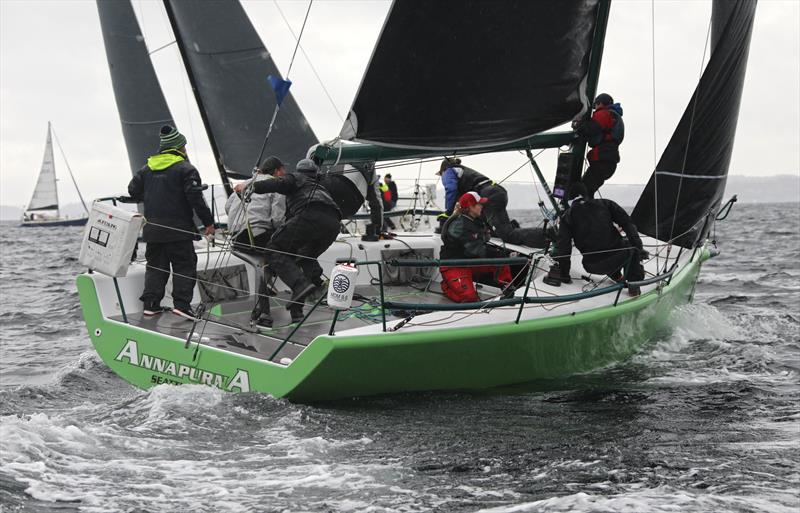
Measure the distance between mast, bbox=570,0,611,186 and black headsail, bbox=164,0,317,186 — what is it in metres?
6.40

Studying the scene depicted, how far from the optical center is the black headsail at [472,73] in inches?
265

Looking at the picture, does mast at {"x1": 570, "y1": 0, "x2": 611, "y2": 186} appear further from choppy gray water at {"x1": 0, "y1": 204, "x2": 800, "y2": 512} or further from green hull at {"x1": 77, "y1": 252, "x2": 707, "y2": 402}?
choppy gray water at {"x1": 0, "y1": 204, "x2": 800, "y2": 512}

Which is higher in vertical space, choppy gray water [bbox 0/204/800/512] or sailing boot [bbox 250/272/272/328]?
sailing boot [bbox 250/272/272/328]

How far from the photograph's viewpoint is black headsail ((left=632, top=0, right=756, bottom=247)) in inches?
327

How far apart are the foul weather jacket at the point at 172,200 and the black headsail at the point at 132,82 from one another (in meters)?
9.84

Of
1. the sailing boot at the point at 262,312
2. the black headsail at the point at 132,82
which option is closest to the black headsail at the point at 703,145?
the sailing boot at the point at 262,312

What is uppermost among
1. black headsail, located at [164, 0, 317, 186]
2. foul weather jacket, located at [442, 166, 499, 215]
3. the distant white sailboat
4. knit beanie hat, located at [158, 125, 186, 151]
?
black headsail, located at [164, 0, 317, 186]

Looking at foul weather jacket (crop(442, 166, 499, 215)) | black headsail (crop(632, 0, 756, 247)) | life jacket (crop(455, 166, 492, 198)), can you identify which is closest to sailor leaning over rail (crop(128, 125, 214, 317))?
foul weather jacket (crop(442, 166, 499, 215))

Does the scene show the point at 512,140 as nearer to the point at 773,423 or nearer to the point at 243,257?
the point at 243,257

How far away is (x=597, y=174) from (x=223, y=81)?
718 centimetres

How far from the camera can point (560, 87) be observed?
7.44 meters

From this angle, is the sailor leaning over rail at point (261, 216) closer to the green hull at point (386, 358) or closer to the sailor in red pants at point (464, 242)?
the green hull at point (386, 358)

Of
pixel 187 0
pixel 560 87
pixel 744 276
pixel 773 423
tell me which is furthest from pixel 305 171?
pixel 744 276

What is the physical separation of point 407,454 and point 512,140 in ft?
11.0
